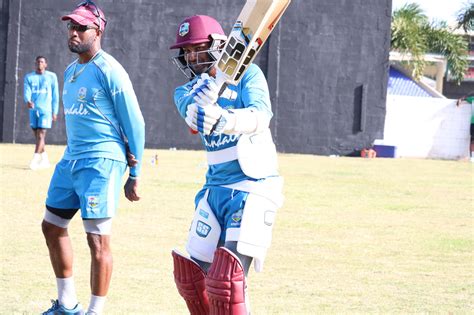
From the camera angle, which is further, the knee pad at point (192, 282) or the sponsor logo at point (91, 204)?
the sponsor logo at point (91, 204)

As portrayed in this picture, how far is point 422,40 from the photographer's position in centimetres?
4803

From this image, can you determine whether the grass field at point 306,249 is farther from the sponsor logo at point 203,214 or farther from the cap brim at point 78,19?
the cap brim at point 78,19

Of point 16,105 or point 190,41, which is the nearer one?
point 190,41

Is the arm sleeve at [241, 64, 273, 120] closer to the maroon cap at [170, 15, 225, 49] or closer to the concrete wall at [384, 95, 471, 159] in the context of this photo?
the maroon cap at [170, 15, 225, 49]

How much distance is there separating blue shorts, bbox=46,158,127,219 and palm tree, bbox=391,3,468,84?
132 ft

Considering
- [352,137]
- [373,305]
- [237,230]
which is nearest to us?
[237,230]

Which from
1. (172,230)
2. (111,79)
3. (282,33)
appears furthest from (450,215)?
(282,33)

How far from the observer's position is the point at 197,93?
5.25m

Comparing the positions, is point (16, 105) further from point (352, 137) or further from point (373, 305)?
point (373, 305)

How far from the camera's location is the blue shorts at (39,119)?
21.2 meters

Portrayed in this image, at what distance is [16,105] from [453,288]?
23.1 meters

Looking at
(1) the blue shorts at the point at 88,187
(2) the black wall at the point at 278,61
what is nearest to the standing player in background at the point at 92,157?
(1) the blue shorts at the point at 88,187

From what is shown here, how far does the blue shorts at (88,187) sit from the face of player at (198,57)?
5.56 ft

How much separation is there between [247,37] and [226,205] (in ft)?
4.36
